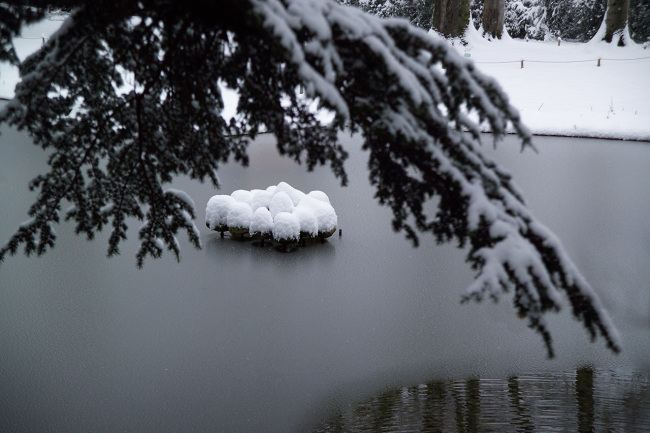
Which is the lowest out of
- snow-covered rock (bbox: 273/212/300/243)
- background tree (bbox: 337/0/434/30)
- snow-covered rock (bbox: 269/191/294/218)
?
snow-covered rock (bbox: 273/212/300/243)

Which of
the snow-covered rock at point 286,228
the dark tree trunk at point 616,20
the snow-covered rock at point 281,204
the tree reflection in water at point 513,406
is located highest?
the dark tree trunk at point 616,20

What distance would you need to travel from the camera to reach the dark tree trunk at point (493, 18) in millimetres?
25344

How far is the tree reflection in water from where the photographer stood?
4340 millimetres

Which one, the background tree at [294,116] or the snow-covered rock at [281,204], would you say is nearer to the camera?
the background tree at [294,116]

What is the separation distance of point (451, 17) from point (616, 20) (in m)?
6.57

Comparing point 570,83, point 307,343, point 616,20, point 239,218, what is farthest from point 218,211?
point 616,20

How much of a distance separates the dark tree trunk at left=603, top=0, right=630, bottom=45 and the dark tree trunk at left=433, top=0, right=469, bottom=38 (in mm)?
5564

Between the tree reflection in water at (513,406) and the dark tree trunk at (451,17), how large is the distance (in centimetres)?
2093

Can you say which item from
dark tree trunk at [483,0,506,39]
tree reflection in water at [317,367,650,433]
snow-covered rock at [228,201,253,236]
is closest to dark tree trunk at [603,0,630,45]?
dark tree trunk at [483,0,506,39]

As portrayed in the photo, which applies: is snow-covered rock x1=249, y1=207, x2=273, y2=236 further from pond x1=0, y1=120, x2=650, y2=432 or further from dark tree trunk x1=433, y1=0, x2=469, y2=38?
dark tree trunk x1=433, y1=0, x2=469, y2=38

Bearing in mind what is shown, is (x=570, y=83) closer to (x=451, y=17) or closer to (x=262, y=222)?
(x=451, y=17)

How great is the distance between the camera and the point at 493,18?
25.6m

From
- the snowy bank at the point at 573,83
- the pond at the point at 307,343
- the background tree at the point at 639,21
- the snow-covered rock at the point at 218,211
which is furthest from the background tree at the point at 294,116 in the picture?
the background tree at the point at 639,21

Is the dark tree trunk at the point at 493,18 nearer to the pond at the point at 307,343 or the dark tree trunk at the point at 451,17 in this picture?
the dark tree trunk at the point at 451,17
